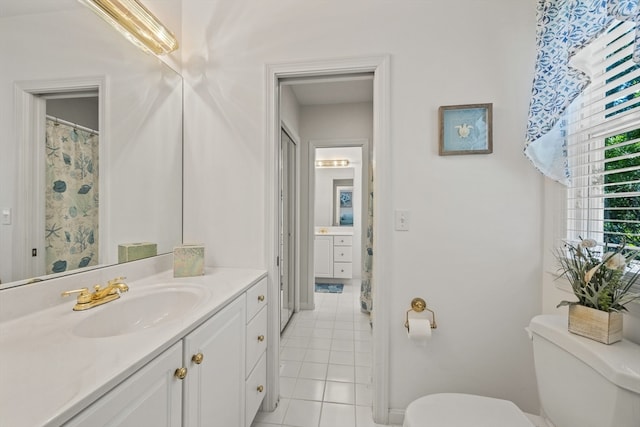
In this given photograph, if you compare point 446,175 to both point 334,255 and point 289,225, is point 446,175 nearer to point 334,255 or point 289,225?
point 289,225

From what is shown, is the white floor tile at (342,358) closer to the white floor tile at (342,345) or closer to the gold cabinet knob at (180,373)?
the white floor tile at (342,345)

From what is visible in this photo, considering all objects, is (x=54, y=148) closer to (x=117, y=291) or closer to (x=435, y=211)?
(x=117, y=291)

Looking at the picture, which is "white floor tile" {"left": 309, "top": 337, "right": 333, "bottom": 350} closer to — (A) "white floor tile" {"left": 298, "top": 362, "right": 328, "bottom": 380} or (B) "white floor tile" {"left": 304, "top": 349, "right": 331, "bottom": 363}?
(B) "white floor tile" {"left": 304, "top": 349, "right": 331, "bottom": 363}

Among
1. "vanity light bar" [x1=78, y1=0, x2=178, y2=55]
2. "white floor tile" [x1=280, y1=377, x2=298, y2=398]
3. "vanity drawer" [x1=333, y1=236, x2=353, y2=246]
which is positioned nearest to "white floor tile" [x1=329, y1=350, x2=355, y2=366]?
"white floor tile" [x1=280, y1=377, x2=298, y2=398]

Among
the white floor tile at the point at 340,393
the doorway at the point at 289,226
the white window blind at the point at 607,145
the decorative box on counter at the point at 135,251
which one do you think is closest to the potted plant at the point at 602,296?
the white window blind at the point at 607,145

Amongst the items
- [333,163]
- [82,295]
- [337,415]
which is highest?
[333,163]

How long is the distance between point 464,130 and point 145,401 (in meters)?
1.68

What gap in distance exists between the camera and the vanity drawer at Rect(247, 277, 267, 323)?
1274mm

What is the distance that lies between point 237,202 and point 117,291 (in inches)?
28.2

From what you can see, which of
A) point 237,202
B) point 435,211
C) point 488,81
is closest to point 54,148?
point 237,202

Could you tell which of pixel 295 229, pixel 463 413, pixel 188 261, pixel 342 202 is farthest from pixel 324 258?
pixel 463 413

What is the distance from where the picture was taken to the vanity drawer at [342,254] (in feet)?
13.4

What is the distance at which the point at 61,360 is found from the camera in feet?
1.99

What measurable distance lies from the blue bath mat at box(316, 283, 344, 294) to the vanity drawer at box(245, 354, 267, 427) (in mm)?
2349
